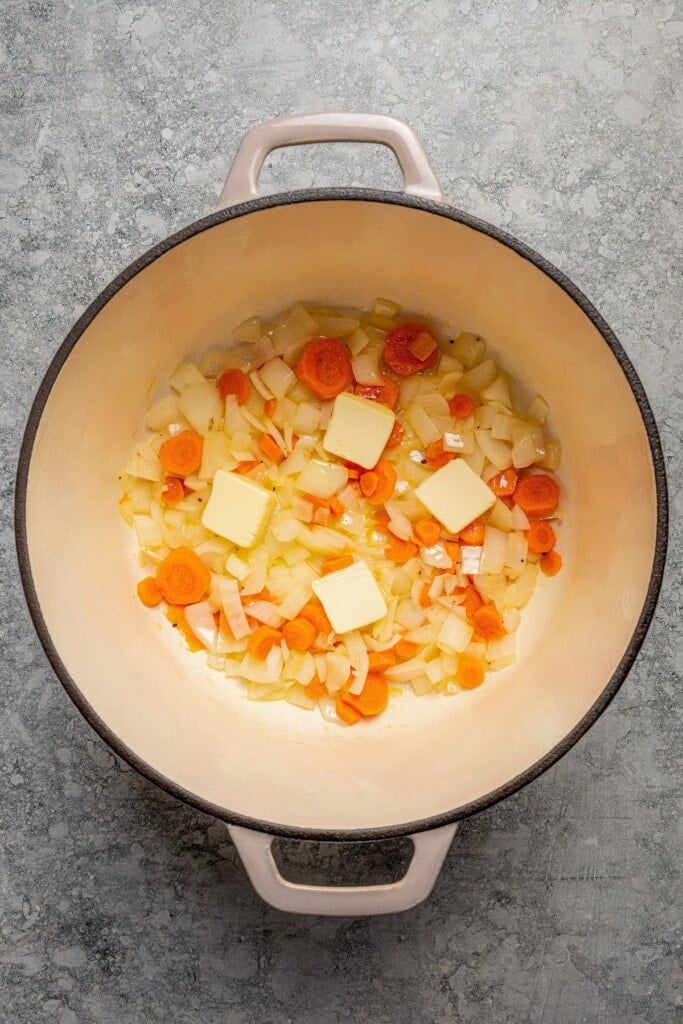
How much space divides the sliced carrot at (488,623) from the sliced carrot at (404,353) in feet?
1.87

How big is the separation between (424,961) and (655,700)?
800mm

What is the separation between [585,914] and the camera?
1968 mm

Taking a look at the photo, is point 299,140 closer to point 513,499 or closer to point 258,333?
point 258,333

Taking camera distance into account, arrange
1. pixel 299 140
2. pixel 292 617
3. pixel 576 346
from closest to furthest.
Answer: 1. pixel 299 140
2. pixel 576 346
3. pixel 292 617

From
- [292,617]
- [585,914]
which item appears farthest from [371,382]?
[585,914]

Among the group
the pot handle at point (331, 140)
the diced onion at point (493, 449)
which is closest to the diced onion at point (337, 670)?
the diced onion at point (493, 449)

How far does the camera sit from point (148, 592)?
76.7 inches

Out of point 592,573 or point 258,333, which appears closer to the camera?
point 592,573

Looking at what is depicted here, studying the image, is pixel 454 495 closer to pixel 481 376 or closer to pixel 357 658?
pixel 481 376

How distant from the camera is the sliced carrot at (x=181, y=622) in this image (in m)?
1.96

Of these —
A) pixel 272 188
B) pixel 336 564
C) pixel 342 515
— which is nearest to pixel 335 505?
pixel 342 515

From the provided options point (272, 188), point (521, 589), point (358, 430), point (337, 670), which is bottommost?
point (337, 670)

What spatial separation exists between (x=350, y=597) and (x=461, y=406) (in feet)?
1.65

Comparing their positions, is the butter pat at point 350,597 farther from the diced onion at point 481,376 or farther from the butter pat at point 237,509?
the diced onion at point 481,376
